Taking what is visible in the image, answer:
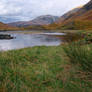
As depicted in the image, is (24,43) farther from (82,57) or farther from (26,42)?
(82,57)

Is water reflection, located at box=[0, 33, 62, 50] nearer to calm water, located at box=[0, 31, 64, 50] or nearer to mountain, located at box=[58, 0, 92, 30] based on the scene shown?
calm water, located at box=[0, 31, 64, 50]

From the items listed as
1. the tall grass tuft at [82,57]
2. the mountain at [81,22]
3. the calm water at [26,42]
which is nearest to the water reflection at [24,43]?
the calm water at [26,42]

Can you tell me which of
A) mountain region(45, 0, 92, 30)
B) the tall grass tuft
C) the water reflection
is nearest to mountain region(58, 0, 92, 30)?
mountain region(45, 0, 92, 30)

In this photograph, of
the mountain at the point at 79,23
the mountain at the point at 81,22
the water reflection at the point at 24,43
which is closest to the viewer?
the water reflection at the point at 24,43

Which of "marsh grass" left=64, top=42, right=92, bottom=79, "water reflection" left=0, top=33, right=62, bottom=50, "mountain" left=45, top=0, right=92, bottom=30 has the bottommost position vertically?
"water reflection" left=0, top=33, right=62, bottom=50

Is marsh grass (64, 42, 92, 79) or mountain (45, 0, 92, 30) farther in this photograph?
mountain (45, 0, 92, 30)

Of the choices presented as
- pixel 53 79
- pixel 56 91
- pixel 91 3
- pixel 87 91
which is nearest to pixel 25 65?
pixel 53 79

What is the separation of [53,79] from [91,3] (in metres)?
163

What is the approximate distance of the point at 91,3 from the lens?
149875 mm

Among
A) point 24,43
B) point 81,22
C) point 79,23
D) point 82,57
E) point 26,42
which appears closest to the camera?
point 82,57

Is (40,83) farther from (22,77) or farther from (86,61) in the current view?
(86,61)

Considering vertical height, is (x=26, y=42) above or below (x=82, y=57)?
below

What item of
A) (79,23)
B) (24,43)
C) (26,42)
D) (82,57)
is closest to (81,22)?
(79,23)

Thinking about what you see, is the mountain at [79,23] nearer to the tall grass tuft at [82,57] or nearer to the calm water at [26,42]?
the calm water at [26,42]
